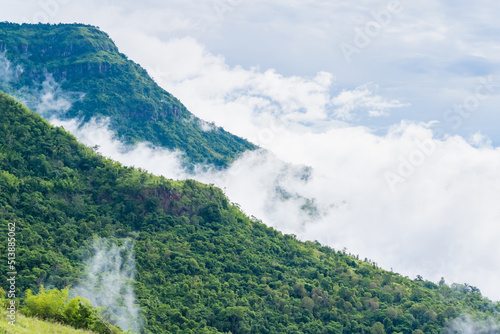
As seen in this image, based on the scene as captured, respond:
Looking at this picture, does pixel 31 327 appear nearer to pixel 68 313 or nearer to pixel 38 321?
pixel 38 321

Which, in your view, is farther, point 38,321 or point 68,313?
point 68,313

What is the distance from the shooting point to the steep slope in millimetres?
95188

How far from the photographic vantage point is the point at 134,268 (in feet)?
327

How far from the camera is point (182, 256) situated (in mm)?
107938

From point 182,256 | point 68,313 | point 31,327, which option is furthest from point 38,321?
point 182,256

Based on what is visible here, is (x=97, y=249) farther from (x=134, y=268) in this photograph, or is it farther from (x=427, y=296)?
(x=427, y=296)

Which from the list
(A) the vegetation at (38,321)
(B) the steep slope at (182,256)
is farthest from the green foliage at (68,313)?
(B) the steep slope at (182,256)

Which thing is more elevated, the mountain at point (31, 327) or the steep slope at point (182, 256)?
the steep slope at point (182, 256)

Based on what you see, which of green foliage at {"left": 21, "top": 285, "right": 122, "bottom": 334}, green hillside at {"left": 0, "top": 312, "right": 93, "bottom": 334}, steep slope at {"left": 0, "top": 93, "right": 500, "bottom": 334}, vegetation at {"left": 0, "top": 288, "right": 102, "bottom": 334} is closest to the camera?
green hillside at {"left": 0, "top": 312, "right": 93, "bottom": 334}

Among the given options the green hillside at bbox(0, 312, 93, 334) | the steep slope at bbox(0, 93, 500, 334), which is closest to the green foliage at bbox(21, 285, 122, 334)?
the green hillside at bbox(0, 312, 93, 334)

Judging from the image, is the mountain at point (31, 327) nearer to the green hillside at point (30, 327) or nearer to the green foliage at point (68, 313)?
the green hillside at point (30, 327)

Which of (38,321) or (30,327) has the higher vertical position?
(38,321)

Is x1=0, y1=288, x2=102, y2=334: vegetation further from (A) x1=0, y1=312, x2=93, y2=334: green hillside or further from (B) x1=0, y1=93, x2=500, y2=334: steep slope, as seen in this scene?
(B) x1=0, y1=93, x2=500, y2=334: steep slope

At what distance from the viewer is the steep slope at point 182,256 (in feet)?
312
